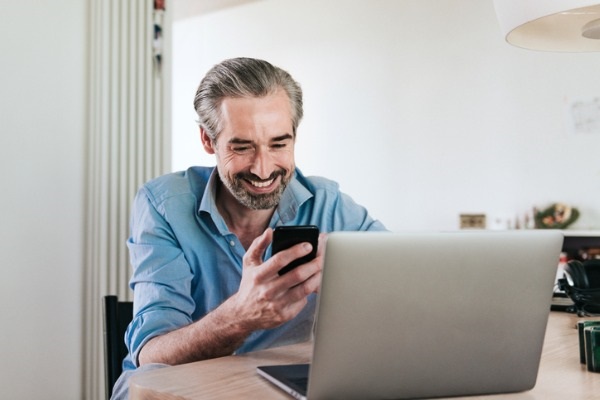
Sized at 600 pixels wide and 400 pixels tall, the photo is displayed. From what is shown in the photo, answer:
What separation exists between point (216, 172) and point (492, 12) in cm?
385

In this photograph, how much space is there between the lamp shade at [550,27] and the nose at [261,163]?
64 centimetres

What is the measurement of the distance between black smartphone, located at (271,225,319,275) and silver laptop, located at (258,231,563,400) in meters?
0.22

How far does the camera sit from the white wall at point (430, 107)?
4820mm

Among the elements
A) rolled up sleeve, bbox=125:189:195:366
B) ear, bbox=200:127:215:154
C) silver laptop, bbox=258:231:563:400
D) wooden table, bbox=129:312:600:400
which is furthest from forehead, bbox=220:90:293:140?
silver laptop, bbox=258:231:563:400

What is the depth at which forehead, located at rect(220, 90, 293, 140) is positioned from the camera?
1.80 metres

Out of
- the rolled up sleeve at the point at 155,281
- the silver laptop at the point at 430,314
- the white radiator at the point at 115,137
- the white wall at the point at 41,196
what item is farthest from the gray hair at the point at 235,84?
the white radiator at the point at 115,137

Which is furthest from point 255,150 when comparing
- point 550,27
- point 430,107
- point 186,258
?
point 430,107

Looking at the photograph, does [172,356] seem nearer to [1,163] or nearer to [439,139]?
[1,163]

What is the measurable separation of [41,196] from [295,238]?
6.56ft

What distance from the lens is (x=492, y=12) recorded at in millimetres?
5113

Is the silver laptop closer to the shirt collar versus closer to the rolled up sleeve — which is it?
the rolled up sleeve

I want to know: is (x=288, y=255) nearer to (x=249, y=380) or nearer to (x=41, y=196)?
(x=249, y=380)

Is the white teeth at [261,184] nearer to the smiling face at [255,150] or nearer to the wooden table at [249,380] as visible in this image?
the smiling face at [255,150]

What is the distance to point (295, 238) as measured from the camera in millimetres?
1150
